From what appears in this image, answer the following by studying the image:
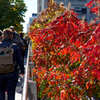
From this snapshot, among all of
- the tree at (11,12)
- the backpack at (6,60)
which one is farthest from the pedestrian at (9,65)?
the tree at (11,12)

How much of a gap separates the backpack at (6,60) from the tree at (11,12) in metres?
41.8

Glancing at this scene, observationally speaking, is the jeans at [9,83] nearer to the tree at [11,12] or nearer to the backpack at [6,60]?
the backpack at [6,60]

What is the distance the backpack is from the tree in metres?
41.8

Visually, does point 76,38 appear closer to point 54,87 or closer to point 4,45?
point 54,87

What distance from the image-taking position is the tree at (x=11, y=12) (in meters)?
47.3

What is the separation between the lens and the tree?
47312 mm

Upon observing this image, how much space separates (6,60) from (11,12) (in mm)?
44898

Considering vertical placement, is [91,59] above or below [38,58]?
above

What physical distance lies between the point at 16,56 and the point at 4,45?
407mm

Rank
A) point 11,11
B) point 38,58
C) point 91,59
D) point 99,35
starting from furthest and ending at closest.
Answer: point 11,11
point 38,58
point 91,59
point 99,35

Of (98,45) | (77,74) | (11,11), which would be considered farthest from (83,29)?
(11,11)

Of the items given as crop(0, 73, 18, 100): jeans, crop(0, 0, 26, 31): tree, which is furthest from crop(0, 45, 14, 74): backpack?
crop(0, 0, 26, 31): tree

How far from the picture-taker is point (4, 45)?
19.1 feet

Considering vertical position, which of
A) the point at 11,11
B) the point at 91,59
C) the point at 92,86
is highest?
the point at 91,59
